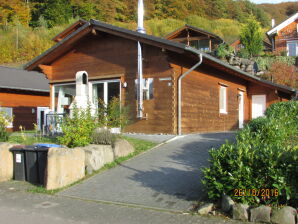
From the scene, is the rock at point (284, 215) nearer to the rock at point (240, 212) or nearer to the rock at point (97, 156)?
the rock at point (240, 212)

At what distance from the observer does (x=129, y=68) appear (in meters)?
14.1

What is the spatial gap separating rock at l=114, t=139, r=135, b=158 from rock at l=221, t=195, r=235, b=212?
443 centimetres

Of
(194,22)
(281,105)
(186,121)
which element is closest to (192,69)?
(186,121)

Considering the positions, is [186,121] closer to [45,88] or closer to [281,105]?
[281,105]

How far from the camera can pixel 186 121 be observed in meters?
13.5

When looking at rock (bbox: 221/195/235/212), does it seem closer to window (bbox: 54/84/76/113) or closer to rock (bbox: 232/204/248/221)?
rock (bbox: 232/204/248/221)

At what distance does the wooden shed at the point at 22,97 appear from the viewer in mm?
23484

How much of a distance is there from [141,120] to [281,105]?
532cm

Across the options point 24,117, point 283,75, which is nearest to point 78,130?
point 24,117

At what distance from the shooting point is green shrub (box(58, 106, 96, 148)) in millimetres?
9312

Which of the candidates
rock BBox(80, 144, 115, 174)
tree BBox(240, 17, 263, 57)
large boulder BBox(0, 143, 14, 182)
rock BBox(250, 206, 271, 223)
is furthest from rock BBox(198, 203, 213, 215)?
tree BBox(240, 17, 263, 57)

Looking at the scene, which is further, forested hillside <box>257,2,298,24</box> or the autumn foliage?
forested hillside <box>257,2,298,24</box>

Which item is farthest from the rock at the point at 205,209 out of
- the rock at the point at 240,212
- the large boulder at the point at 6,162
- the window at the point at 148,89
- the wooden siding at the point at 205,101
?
the window at the point at 148,89
